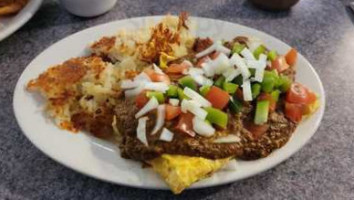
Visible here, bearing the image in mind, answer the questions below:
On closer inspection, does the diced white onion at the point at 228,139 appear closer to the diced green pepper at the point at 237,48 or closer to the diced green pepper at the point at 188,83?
the diced green pepper at the point at 188,83

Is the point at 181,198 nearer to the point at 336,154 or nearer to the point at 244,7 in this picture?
the point at 336,154

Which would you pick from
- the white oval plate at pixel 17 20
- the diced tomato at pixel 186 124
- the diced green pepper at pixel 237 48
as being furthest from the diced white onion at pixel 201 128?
the white oval plate at pixel 17 20

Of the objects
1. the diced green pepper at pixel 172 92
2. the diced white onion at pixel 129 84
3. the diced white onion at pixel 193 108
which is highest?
the diced white onion at pixel 193 108

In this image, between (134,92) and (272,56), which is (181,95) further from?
(272,56)

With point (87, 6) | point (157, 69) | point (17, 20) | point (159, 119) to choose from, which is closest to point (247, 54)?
point (157, 69)

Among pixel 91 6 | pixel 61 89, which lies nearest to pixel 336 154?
pixel 61 89
